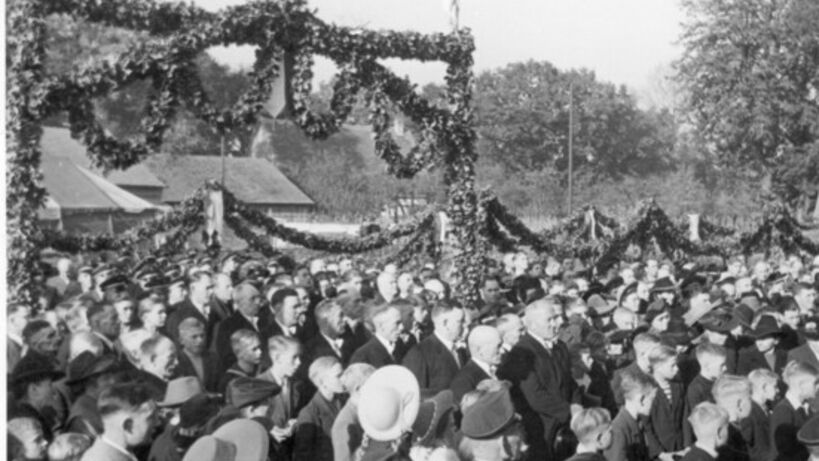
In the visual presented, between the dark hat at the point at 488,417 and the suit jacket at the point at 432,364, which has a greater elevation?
the dark hat at the point at 488,417

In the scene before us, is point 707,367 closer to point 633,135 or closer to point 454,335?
point 454,335

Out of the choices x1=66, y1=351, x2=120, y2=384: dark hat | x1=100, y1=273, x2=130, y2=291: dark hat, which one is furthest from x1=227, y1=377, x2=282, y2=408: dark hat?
x1=100, y1=273, x2=130, y2=291: dark hat

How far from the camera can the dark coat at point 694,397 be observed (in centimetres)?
739

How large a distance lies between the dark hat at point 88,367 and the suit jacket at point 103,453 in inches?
54.3

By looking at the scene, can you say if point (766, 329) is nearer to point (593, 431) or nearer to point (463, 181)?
point (593, 431)

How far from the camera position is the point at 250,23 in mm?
13914

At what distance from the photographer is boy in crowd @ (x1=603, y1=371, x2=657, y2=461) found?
667cm

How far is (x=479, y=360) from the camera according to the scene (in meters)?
7.39

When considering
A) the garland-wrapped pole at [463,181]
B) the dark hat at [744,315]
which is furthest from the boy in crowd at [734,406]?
the garland-wrapped pole at [463,181]

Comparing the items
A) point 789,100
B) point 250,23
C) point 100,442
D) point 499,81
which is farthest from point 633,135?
point 100,442

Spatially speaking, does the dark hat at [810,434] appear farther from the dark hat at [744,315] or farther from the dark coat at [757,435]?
the dark hat at [744,315]

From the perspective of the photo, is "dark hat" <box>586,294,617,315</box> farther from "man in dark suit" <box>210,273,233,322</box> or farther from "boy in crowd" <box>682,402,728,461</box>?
"boy in crowd" <box>682,402,728,461</box>

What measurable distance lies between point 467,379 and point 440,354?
794 millimetres

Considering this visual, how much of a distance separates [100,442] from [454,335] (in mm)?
3522
